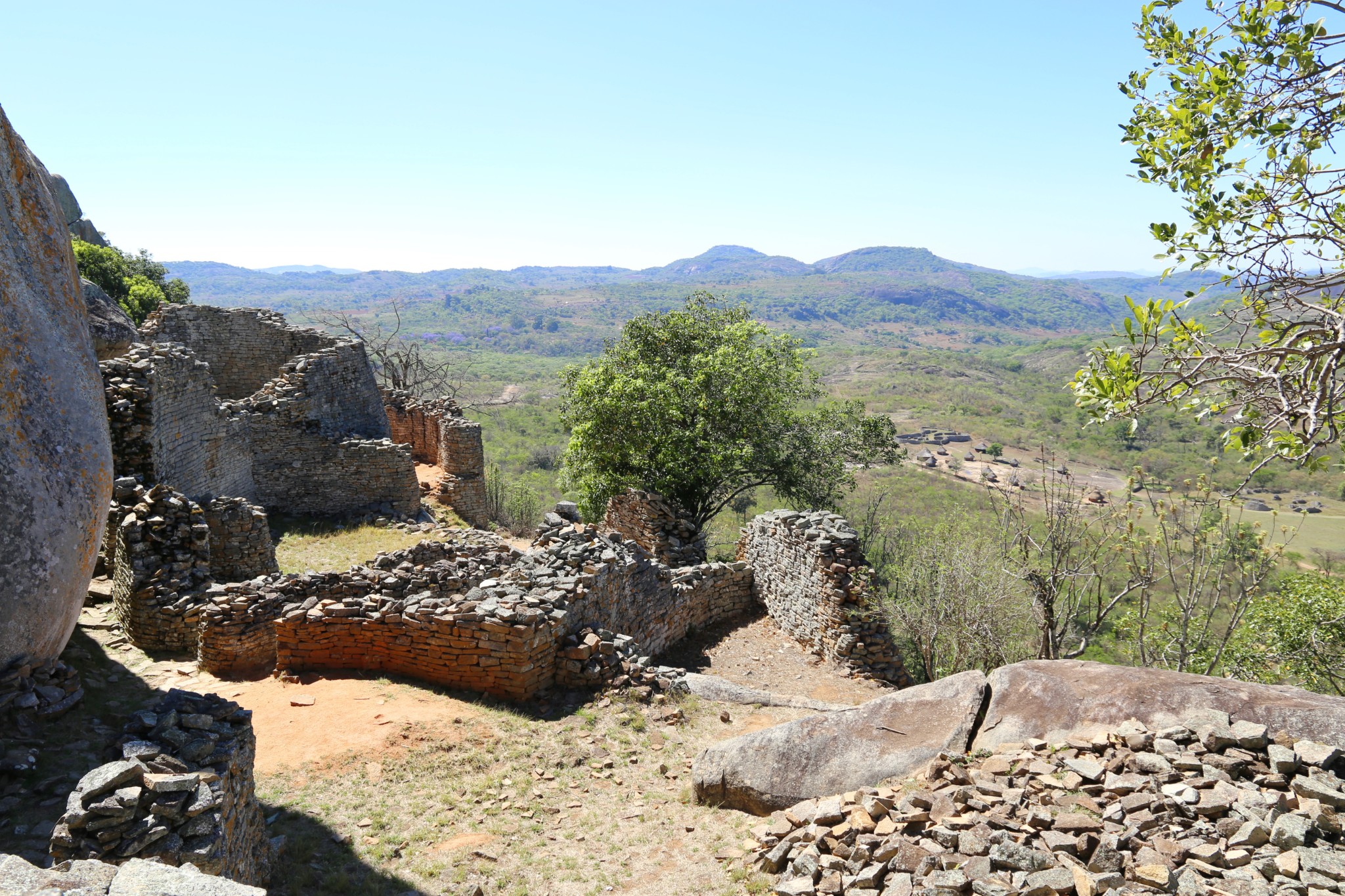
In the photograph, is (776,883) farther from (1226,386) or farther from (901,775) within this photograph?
(1226,386)

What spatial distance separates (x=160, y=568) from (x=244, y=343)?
13078mm

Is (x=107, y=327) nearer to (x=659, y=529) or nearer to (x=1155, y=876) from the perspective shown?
(x=659, y=529)

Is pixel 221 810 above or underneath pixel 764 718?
above

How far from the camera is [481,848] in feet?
19.1

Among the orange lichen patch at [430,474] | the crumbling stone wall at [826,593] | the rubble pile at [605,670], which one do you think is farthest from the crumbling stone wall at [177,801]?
the orange lichen patch at [430,474]

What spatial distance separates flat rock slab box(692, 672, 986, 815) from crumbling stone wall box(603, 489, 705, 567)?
25.6ft

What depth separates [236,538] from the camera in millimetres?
11602

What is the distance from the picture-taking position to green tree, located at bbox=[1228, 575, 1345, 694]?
10.9 meters

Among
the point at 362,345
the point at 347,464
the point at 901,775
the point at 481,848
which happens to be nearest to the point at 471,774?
the point at 481,848

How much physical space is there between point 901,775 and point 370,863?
13.8 feet

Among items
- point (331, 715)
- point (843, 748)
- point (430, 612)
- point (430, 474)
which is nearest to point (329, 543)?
point (430, 474)

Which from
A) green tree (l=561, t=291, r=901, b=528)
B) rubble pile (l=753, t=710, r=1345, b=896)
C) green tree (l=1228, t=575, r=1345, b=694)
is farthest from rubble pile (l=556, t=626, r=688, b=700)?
green tree (l=1228, t=575, r=1345, b=694)

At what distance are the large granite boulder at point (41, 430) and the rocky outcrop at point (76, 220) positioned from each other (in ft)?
117

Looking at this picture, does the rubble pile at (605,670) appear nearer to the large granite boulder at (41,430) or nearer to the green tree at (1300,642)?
the large granite boulder at (41,430)
